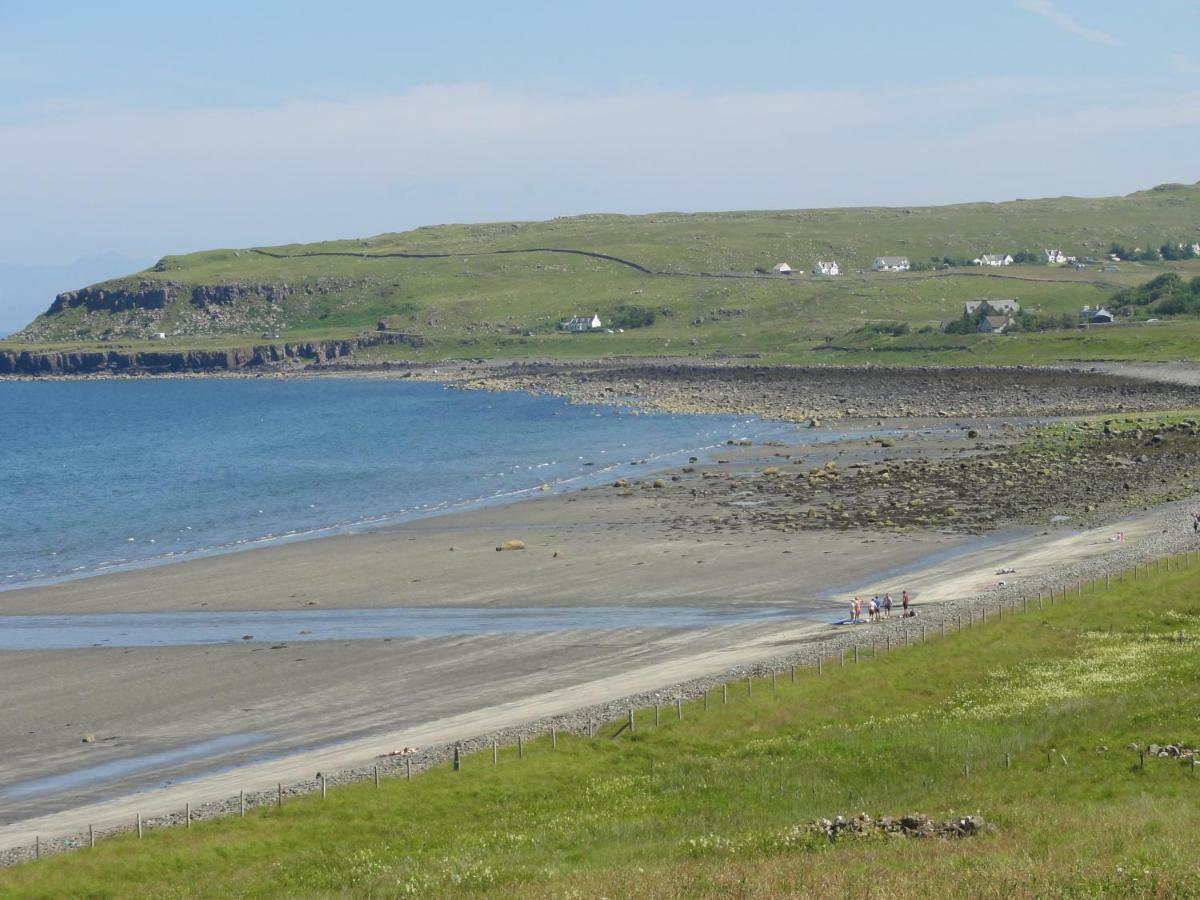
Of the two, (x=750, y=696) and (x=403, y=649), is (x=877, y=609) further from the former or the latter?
(x=403, y=649)

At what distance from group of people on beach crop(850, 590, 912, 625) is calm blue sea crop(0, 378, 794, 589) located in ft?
134

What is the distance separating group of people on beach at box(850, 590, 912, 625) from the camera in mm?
56344

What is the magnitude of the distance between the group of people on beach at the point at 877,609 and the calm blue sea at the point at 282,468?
134ft

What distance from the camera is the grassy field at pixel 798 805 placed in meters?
26.2

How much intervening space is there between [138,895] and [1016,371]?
510 feet

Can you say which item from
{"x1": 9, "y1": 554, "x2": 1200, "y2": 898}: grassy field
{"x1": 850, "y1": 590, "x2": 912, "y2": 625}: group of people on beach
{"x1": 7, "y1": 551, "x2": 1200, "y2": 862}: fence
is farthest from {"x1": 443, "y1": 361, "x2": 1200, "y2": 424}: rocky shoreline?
{"x1": 9, "y1": 554, "x2": 1200, "y2": 898}: grassy field

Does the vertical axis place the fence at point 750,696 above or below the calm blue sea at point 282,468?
below

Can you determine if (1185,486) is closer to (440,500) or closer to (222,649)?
(440,500)

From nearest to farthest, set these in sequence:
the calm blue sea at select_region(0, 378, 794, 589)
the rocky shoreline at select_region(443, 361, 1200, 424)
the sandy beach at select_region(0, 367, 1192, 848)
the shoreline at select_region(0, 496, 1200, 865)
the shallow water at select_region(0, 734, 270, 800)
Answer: the shoreline at select_region(0, 496, 1200, 865), the shallow water at select_region(0, 734, 270, 800), the sandy beach at select_region(0, 367, 1192, 848), the calm blue sea at select_region(0, 378, 794, 589), the rocky shoreline at select_region(443, 361, 1200, 424)

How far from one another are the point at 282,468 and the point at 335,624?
6563 cm

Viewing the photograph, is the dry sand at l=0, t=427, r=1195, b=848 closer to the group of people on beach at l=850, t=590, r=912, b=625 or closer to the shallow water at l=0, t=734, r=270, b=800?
the shallow water at l=0, t=734, r=270, b=800

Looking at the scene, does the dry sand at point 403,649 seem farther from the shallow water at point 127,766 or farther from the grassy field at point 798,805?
the grassy field at point 798,805

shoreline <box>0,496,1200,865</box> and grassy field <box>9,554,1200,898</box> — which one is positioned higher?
grassy field <box>9,554,1200,898</box>

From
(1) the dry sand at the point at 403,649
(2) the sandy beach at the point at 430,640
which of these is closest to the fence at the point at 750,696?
(2) the sandy beach at the point at 430,640
